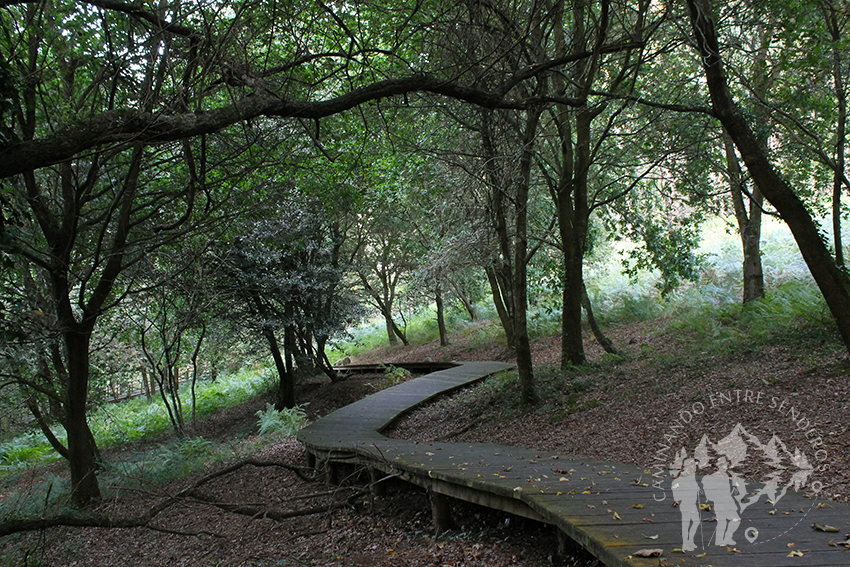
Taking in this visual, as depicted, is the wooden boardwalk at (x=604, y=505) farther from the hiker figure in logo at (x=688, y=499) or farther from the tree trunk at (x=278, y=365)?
the tree trunk at (x=278, y=365)

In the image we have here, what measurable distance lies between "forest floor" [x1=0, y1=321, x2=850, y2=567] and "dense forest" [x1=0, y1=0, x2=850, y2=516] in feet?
2.34

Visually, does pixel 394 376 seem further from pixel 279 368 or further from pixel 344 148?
pixel 344 148

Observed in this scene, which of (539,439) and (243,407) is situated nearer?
(539,439)

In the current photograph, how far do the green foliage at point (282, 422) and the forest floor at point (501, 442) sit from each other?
1602 millimetres

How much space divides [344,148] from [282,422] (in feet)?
20.3

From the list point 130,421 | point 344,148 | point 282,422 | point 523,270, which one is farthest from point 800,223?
point 130,421

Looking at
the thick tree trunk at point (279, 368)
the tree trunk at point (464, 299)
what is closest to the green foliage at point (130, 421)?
the thick tree trunk at point (279, 368)

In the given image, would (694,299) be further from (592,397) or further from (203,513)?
(203,513)

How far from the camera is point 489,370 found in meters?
13.3

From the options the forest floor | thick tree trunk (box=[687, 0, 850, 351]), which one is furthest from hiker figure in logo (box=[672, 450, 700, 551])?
thick tree trunk (box=[687, 0, 850, 351])

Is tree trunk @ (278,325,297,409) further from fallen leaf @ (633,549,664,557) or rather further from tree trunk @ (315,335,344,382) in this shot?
fallen leaf @ (633,549,664,557)

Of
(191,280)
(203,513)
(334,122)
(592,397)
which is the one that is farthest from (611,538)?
(191,280)

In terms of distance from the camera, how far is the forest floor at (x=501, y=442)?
4.61 metres

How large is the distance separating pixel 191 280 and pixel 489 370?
7.05m
